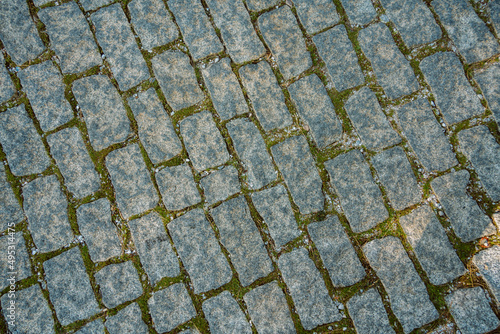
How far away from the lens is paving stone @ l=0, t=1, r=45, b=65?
295cm

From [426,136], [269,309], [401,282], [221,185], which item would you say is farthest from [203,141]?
[401,282]

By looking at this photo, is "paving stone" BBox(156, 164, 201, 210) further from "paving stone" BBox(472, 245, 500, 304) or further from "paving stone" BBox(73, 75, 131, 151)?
"paving stone" BBox(472, 245, 500, 304)

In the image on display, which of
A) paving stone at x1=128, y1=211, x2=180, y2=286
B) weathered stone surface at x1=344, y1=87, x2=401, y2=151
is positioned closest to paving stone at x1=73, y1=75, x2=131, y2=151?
paving stone at x1=128, y1=211, x2=180, y2=286

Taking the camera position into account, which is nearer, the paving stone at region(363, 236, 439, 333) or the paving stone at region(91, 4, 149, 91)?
the paving stone at region(363, 236, 439, 333)

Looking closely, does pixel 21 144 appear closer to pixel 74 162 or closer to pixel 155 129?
pixel 74 162

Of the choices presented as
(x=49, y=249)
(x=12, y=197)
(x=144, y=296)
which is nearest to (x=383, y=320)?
(x=144, y=296)

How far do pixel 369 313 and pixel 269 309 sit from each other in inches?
32.5

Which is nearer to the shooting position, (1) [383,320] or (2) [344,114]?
(1) [383,320]

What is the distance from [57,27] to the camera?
9.68 ft

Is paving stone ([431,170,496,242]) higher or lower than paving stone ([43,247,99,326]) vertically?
lower

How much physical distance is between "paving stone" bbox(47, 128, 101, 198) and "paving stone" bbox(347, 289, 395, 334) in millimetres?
2446

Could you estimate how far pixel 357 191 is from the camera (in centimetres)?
A: 277

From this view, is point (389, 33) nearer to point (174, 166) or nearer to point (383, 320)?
point (174, 166)

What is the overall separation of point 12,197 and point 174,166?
1.48m
